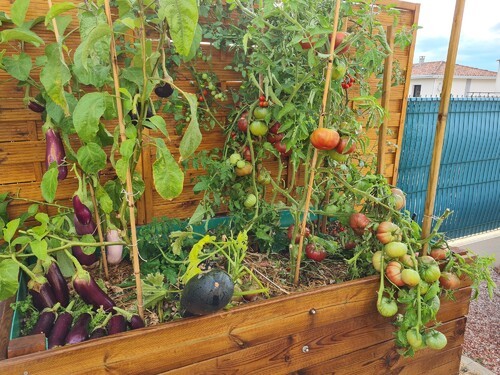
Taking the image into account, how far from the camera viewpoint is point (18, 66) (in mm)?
1276

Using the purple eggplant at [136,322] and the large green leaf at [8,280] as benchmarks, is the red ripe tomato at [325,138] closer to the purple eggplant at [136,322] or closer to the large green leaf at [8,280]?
the purple eggplant at [136,322]

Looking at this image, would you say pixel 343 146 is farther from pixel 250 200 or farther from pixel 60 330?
pixel 60 330

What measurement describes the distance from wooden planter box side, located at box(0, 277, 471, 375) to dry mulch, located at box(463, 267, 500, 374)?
43.9 inches

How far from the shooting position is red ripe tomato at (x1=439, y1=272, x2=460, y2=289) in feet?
4.76

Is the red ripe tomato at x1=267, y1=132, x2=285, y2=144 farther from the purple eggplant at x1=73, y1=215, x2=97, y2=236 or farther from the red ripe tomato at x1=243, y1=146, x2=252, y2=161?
the purple eggplant at x1=73, y1=215, x2=97, y2=236

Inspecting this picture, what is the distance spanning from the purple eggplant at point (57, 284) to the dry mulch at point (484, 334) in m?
2.51

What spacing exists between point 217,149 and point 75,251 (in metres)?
0.75

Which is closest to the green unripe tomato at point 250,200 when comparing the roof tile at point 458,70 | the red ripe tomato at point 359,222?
the red ripe tomato at point 359,222

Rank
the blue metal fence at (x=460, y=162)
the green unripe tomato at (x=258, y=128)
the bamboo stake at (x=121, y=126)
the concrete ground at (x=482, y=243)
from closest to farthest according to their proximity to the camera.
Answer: the bamboo stake at (x=121, y=126) < the green unripe tomato at (x=258, y=128) < the blue metal fence at (x=460, y=162) < the concrete ground at (x=482, y=243)

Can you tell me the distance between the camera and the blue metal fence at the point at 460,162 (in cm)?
305


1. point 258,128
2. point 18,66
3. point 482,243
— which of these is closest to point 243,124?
point 258,128

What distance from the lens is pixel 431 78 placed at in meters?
16.0

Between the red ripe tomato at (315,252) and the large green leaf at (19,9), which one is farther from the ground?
the large green leaf at (19,9)

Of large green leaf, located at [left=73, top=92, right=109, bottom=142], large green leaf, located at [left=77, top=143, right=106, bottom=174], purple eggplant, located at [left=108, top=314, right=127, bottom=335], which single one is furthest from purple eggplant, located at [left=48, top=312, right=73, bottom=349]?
large green leaf, located at [left=73, top=92, right=109, bottom=142]
